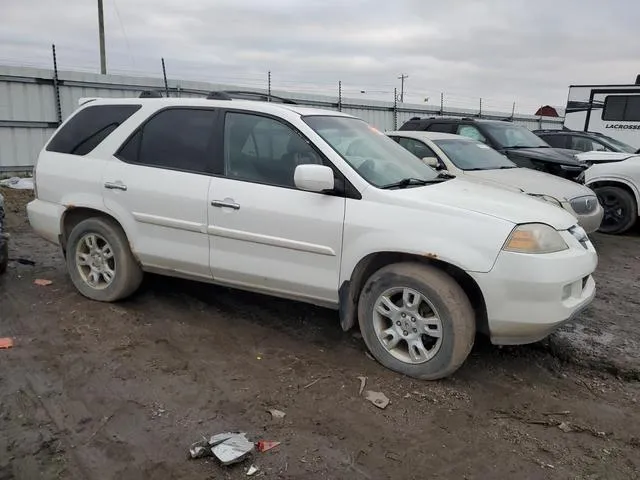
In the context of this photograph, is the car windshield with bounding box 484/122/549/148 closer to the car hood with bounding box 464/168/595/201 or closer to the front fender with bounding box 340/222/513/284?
the car hood with bounding box 464/168/595/201

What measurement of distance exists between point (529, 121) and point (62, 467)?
28599 mm

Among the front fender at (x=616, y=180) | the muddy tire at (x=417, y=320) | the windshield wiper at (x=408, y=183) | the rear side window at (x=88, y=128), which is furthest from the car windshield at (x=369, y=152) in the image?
the front fender at (x=616, y=180)

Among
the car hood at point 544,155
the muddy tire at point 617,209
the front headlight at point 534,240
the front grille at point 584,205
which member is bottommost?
the muddy tire at point 617,209

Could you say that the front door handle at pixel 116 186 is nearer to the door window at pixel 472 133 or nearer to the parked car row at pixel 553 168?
the parked car row at pixel 553 168

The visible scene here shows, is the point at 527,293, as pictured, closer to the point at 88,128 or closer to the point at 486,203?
Result: the point at 486,203

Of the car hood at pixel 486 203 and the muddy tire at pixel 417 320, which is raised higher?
the car hood at pixel 486 203

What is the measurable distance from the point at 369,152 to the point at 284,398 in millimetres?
1967

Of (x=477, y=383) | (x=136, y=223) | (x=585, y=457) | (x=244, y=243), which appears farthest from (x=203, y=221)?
(x=585, y=457)

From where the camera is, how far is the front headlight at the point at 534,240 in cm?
343

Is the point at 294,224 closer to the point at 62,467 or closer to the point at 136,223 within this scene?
the point at 136,223

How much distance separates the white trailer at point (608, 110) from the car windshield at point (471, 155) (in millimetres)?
11194

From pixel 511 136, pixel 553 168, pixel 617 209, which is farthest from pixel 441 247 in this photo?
pixel 511 136

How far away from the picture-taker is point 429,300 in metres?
3.59

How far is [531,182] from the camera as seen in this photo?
23.7 ft
